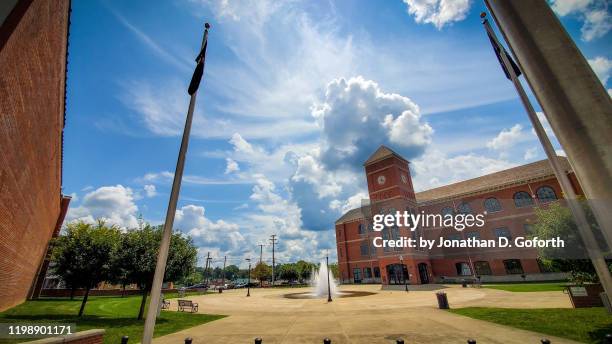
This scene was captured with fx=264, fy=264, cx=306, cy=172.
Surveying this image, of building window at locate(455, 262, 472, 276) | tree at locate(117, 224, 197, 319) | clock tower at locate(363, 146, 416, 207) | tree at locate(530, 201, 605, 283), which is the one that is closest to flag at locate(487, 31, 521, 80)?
tree at locate(530, 201, 605, 283)

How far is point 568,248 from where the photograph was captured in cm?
1078

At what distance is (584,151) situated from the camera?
2006 mm

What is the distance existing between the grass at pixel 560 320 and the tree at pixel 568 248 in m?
1.45

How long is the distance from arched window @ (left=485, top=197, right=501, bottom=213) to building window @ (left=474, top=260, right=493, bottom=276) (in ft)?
25.2

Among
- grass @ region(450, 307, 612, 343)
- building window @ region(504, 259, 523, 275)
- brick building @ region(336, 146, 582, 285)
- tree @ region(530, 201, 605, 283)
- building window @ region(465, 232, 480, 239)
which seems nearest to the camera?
grass @ region(450, 307, 612, 343)

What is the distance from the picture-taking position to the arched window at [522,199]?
1429 inches

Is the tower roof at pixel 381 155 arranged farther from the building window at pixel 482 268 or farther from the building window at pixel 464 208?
the building window at pixel 482 268

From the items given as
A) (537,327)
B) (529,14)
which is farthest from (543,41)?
(537,327)

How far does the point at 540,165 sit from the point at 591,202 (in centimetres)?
4892

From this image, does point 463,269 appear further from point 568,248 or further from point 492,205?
point 568,248

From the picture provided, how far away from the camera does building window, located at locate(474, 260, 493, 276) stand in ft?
123

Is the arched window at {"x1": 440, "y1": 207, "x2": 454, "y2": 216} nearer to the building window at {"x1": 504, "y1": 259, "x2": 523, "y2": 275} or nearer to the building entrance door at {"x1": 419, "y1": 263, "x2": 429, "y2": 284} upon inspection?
the building entrance door at {"x1": 419, "y1": 263, "x2": 429, "y2": 284}

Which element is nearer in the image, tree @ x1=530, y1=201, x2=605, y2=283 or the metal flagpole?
the metal flagpole

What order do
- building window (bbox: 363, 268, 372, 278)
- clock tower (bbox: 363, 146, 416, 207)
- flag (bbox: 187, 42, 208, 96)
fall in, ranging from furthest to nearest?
building window (bbox: 363, 268, 372, 278), clock tower (bbox: 363, 146, 416, 207), flag (bbox: 187, 42, 208, 96)
